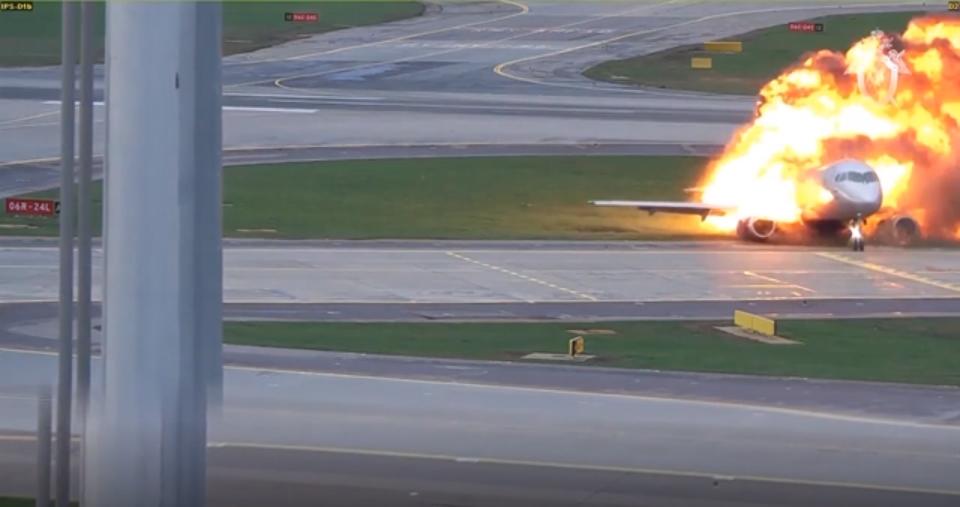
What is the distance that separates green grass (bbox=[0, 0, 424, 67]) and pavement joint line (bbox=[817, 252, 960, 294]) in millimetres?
59662

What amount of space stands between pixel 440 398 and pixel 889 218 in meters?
31.2

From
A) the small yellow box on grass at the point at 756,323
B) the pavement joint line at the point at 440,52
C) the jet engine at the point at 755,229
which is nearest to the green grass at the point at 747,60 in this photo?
the pavement joint line at the point at 440,52

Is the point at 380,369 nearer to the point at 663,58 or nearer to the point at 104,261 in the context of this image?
the point at 104,261

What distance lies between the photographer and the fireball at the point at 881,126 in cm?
5550

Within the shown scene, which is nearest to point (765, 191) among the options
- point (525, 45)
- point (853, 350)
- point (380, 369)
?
point (853, 350)

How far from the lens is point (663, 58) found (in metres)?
113

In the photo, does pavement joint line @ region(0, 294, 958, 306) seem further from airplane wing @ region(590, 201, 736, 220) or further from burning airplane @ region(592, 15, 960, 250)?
airplane wing @ region(590, 201, 736, 220)

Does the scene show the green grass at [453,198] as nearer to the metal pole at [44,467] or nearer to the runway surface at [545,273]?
the runway surface at [545,273]

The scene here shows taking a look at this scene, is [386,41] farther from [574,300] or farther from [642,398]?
[642,398]

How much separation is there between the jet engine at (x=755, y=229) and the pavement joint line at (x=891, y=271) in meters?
2.77

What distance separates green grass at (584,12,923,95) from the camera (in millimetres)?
105125

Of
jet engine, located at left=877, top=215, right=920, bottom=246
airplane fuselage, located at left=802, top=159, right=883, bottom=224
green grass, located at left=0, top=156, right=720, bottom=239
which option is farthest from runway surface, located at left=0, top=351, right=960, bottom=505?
jet engine, located at left=877, top=215, right=920, bottom=246

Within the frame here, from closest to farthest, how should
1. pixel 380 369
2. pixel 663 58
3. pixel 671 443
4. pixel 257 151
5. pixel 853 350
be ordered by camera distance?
pixel 671 443 < pixel 380 369 < pixel 853 350 < pixel 257 151 < pixel 663 58

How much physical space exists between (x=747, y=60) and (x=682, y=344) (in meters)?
80.8
